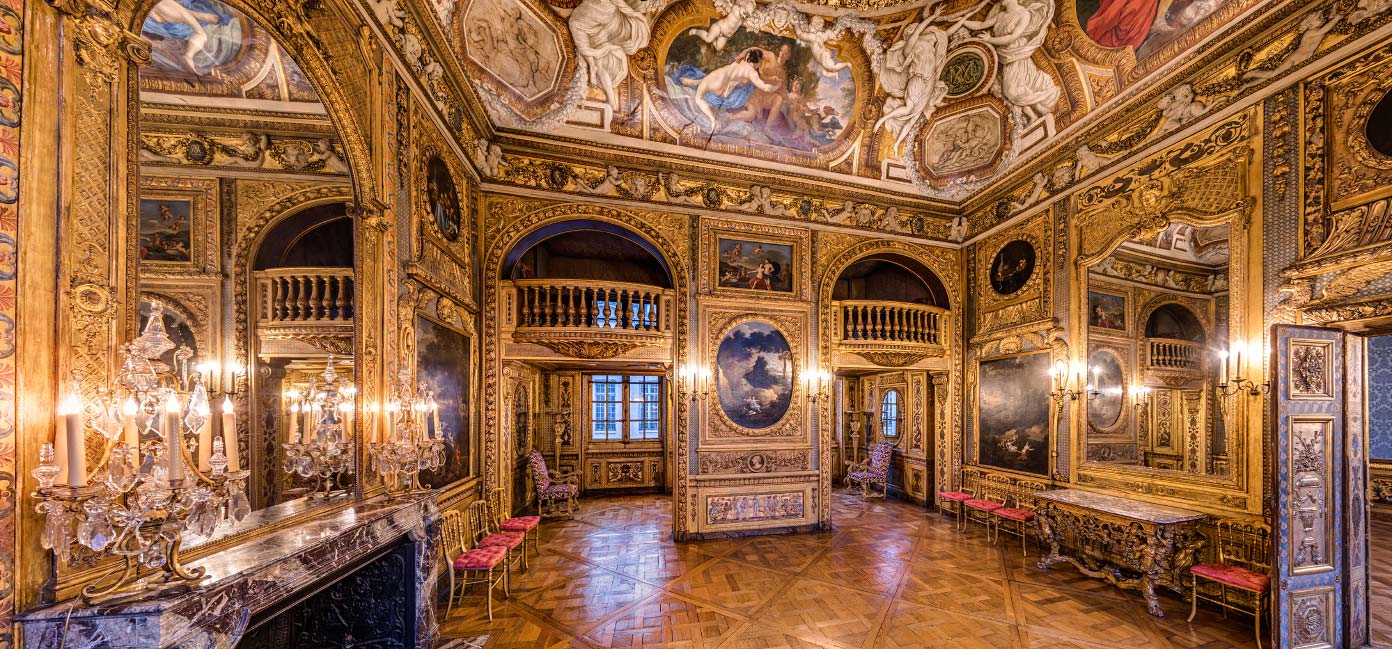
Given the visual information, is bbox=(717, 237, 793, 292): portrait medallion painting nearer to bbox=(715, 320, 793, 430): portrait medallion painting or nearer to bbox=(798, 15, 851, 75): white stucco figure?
bbox=(715, 320, 793, 430): portrait medallion painting

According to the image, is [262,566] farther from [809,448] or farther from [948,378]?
[948,378]

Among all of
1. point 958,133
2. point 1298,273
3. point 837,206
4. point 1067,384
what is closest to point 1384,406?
point 1067,384

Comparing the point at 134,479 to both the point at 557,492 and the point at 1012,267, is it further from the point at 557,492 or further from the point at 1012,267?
the point at 1012,267

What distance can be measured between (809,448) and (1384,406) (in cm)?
1062

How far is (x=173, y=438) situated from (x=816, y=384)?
7631 mm

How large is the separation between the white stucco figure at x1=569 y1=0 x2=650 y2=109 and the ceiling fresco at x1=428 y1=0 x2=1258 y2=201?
0.02 meters

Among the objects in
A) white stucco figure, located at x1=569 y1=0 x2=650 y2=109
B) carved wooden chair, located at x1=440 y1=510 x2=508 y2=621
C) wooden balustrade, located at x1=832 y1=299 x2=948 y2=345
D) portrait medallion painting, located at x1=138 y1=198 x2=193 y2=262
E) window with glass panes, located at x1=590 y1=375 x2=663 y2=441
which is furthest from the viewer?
window with glass panes, located at x1=590 y1=375 x2=663 y2=441

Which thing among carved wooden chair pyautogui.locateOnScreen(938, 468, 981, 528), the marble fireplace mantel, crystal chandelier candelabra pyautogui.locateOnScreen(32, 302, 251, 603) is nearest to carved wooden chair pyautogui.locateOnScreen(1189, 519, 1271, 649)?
carved wooden chair pyautogui.locateOnScreen(938, 468, 981, 528)

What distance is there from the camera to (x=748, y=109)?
7609mm

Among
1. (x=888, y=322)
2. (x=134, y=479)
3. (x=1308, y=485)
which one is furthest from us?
(x=888, y=322)

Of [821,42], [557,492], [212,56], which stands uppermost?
[821,42]

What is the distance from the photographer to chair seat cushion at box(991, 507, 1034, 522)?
23.3ft

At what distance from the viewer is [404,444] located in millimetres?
4078

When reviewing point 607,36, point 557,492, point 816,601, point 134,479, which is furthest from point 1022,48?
point 557,492
